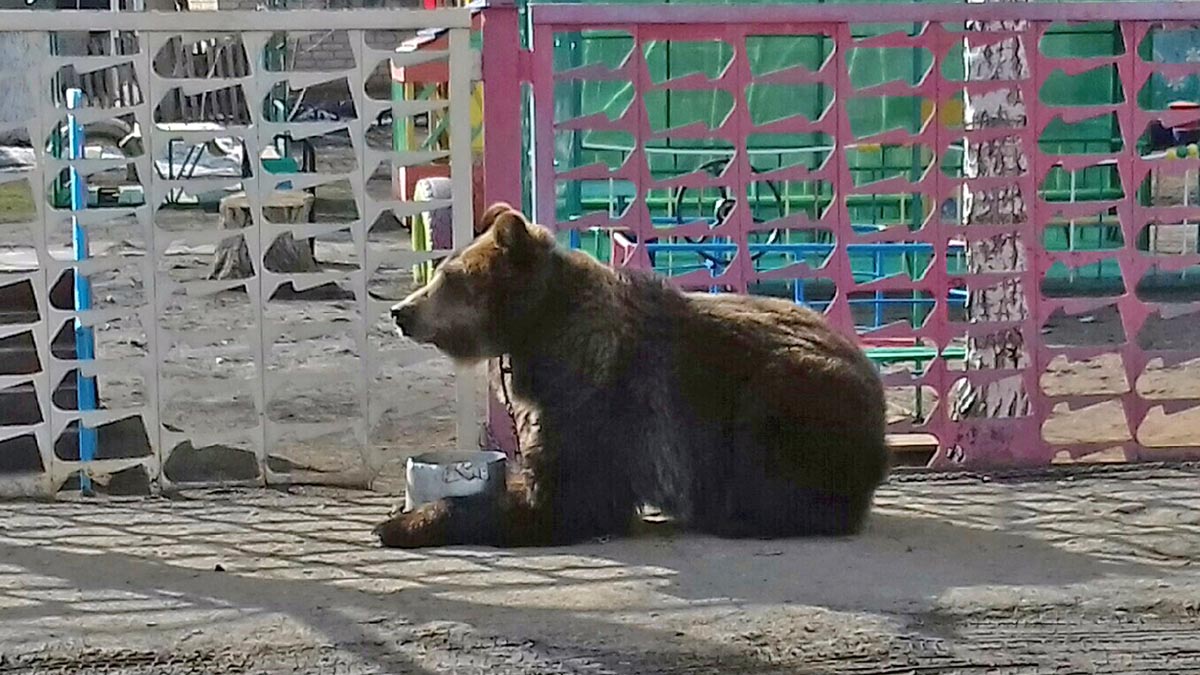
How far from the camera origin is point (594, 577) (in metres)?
5.70

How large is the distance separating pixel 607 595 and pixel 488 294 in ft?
4.14

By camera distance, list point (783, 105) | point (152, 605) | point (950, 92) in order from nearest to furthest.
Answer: point (152, 605) → point (950, 92) → point (783, 105)

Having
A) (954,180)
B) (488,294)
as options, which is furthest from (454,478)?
(954,180)

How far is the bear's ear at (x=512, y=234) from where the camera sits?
20.0 feet

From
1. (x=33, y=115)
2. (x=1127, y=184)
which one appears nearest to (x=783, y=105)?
(x=1127, y=184)

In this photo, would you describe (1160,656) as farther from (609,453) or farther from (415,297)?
(415,297)

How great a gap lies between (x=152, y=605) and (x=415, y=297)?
1.52 metres

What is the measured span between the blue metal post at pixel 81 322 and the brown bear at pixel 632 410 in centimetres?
162

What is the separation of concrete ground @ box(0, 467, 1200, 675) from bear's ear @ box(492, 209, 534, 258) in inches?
40.3

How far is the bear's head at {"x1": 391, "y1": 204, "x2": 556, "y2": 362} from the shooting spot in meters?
6.17

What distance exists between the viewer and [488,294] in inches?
245

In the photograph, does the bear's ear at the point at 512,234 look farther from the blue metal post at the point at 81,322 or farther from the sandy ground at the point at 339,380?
the blue metal post at the point at 81,322

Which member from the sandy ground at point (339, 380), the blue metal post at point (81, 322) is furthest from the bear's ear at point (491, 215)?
the blue metal post at point (81, 322)

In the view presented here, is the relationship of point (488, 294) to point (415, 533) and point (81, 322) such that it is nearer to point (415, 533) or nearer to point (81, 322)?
point (415, 533)
